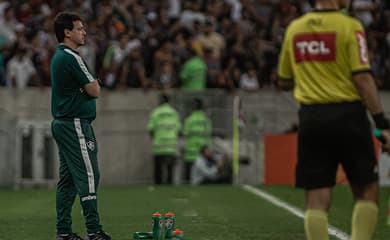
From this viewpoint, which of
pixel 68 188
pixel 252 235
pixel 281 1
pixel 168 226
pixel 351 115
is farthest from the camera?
pixel 281 1

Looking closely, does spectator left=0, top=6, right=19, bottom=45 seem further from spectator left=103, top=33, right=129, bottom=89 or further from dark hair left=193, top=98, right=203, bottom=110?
dark hair left=193, top=98, right=203, bottom=110

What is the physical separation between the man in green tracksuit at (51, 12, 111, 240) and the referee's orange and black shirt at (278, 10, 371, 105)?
2.66m

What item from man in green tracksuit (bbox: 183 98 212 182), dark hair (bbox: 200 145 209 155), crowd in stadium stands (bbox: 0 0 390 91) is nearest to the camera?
dark hair (bbox: 200 145 209 155)

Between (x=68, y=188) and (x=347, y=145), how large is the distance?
3340 mm

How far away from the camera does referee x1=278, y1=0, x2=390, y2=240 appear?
7332mm

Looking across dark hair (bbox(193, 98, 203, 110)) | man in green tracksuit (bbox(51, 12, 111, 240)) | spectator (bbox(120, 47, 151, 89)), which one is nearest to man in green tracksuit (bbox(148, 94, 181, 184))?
dark hair (bbox(193, 98, 203, 110))

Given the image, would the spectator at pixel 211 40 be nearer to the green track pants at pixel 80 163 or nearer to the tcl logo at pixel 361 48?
the green track pants at pixel 80 163

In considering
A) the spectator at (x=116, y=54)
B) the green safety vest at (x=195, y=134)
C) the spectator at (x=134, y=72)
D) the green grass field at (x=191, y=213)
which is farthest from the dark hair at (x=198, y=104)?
the green grass field at (x=191, y=213)

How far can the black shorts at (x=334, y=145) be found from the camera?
24.1 feet

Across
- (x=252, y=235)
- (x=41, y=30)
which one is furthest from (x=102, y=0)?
(x=252, y=235)

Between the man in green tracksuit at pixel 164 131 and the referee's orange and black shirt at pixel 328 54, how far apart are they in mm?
16395

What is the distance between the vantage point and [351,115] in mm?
7367

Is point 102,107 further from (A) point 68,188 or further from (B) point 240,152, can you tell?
(A) point 68,188

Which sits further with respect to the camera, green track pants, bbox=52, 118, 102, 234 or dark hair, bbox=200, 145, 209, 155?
dark hair, bbox=200, 145, 209, 155
